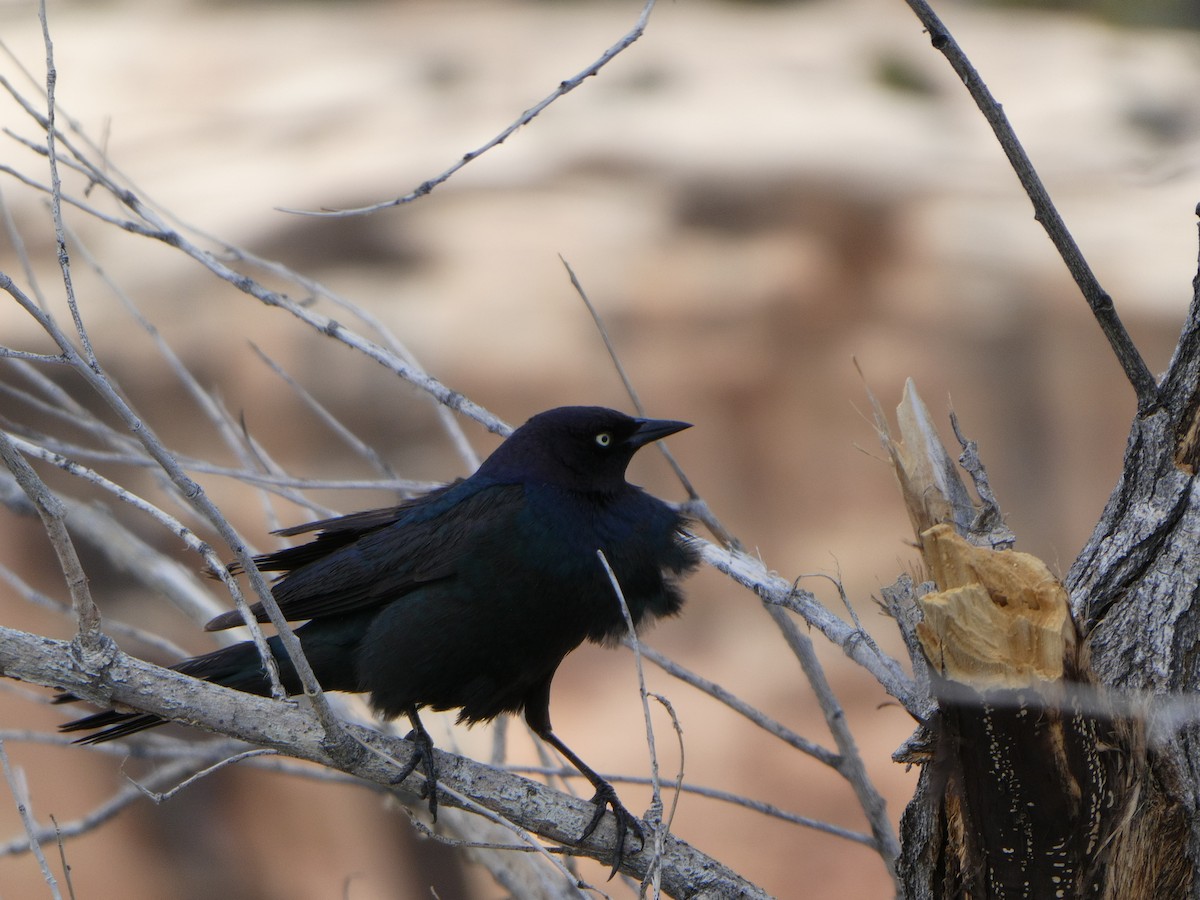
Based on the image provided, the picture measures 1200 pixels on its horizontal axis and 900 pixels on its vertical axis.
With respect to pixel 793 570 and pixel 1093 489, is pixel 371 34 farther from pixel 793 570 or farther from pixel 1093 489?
pixel 1093 489

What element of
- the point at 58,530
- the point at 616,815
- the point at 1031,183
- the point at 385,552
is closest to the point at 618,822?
the point at 616,815

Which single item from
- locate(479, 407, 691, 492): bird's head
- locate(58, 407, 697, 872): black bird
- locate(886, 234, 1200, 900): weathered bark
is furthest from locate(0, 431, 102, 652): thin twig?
locate(886, 234, 1200, 900): weathered bark

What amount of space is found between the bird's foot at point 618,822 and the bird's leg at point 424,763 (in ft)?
1.08

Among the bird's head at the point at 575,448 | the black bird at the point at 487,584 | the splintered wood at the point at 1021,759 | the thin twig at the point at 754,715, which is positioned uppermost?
the bird's head at the point at 575,448

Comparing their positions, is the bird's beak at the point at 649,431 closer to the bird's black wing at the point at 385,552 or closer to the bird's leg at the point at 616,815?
the bird's black wing at the point at 385,552

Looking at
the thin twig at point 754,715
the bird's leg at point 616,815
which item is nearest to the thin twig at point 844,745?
the thin twig at point 754,715

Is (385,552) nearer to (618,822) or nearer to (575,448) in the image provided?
(575,448)

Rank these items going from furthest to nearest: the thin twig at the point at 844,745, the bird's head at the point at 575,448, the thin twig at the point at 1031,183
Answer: the bird's head at the point at 575,448 < the thin twig at the point at 844,745 < the thin twig at the point at 1031,183

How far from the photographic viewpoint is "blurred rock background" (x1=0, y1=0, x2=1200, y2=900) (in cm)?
670

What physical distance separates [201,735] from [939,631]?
6.09 m

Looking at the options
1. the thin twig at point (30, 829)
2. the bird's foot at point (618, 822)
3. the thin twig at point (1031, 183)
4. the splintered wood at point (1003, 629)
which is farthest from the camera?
the bird's foot at point (618, 822)

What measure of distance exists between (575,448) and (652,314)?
13.7ft

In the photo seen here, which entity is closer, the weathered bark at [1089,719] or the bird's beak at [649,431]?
the weathered bark at [1089,719]

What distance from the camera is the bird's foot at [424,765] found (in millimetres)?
2363
